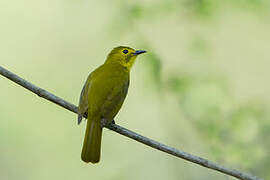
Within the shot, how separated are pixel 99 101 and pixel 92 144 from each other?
1.39ft

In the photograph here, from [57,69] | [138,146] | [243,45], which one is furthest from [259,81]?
[57,69]

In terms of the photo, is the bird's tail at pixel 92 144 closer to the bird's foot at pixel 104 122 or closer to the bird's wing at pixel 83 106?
the bird's foot at pixel 104 122

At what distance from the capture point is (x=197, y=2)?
5738 millimetres

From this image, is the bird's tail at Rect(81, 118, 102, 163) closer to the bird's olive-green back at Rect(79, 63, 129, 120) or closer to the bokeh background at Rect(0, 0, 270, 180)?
the bird's olive-green back at Rect(79, 63, 129, 120)

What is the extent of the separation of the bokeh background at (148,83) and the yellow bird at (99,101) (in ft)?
1.50

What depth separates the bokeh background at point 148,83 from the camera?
541 centimetres

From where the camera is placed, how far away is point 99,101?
4785 millimetres

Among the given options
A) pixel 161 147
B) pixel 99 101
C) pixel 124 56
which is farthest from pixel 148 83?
pixel 161 147

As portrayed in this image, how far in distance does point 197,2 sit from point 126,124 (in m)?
2.14

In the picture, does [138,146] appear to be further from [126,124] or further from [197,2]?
[197,2]

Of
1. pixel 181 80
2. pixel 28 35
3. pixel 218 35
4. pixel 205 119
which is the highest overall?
pixel 28 35

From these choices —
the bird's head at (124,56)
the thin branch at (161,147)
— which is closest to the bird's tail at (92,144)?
the thin branch at (161,147)

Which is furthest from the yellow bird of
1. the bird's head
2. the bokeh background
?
the bokeh background

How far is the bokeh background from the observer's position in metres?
5.41
